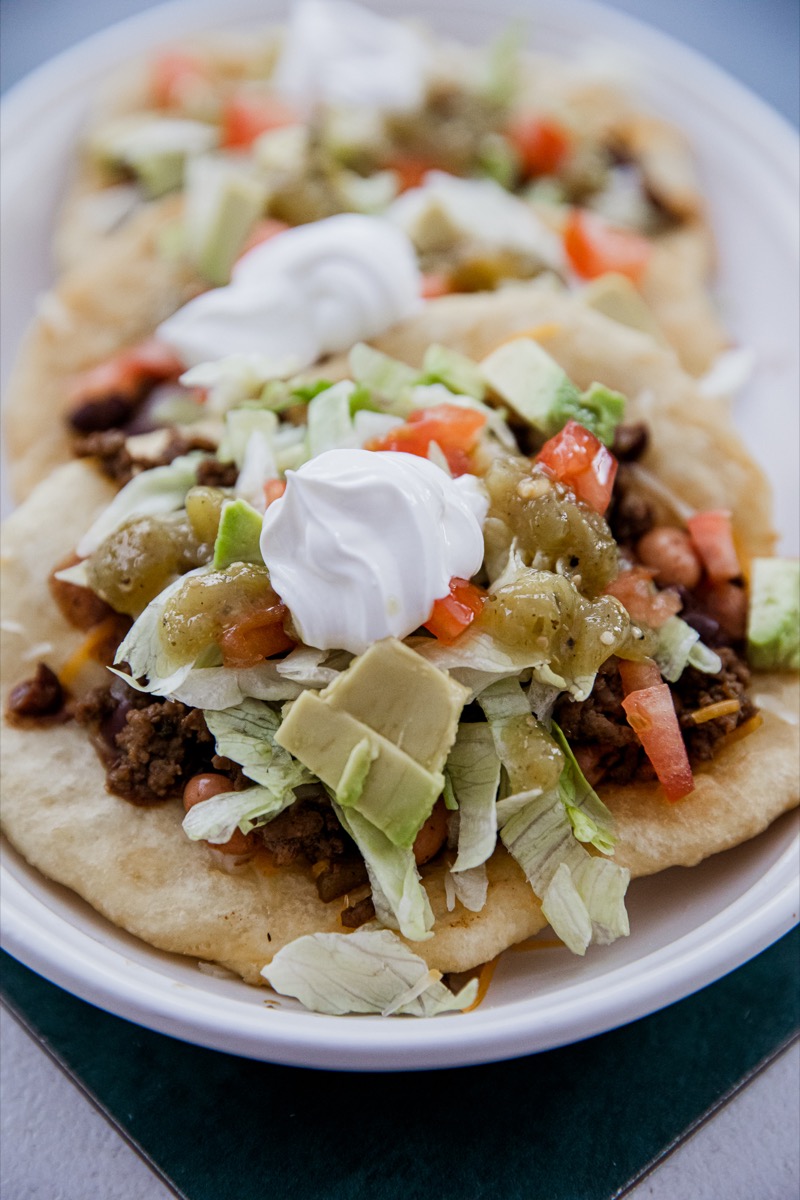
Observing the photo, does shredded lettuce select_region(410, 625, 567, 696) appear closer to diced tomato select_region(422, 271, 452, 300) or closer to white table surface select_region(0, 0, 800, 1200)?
white table surface select_region(0, 0, 800, 1200)

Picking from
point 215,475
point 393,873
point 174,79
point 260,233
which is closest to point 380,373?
point 215,475

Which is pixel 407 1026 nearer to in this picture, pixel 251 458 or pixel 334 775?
pixel 334 775

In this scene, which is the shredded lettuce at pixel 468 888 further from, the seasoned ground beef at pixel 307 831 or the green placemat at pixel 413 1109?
the green placemat at pixel 413 1109

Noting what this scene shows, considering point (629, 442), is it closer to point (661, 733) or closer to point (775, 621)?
point (775, 621)

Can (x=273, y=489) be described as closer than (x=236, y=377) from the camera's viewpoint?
Yes

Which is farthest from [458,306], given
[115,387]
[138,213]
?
[138,213]

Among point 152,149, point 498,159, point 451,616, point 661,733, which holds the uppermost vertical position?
point 152,149

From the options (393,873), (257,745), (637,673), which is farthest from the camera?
(637,673)

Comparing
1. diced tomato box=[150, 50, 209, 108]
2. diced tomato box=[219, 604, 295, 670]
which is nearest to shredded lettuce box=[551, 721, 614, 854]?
diced tomato box=[219, 604, 295, 670]
